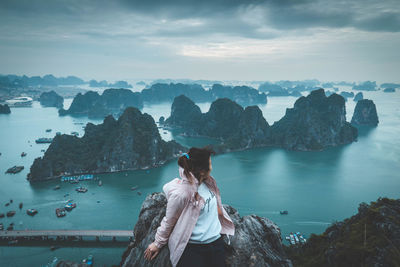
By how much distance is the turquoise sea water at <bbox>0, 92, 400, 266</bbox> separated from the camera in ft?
A: 77.9

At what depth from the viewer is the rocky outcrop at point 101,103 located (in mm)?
97188

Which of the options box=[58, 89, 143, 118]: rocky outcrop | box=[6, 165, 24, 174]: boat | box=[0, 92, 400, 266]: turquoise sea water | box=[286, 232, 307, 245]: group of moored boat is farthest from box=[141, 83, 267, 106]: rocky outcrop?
box=[286, 232, 307, 245]: group of moored boat

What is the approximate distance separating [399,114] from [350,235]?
10586 cm

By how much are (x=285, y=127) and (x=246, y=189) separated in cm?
3200

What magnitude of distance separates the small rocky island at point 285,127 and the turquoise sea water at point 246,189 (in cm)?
339

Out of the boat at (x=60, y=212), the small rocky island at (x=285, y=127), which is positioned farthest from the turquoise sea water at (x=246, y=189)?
the small rocky island at (x=285, y=127)

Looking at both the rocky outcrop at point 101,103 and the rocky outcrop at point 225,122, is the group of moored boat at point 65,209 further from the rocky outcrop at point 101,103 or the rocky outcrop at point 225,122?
the rocky outcrop at point 101,103

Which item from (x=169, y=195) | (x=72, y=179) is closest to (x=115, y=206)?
(x=72, y=179)

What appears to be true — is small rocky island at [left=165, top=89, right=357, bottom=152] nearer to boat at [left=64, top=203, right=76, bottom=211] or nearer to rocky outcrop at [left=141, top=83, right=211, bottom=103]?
boat at [left=64, top=203, right=76, bottom=211]

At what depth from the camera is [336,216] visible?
25891 mm

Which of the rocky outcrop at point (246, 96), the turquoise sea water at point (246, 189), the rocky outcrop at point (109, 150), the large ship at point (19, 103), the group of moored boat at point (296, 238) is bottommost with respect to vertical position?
the turquoise sea water at point (246, 189)

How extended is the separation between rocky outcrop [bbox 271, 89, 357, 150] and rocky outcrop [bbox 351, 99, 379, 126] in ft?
69.9

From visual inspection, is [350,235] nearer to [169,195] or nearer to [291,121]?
[169,195]

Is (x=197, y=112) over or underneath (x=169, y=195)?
underneath
